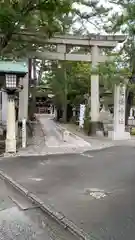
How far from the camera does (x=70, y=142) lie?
1764 centimetres

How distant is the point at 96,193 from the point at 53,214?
1765mm

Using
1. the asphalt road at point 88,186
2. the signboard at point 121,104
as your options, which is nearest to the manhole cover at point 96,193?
the asphalt road at point 88,186

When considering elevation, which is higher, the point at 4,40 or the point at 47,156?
the point at 4,40

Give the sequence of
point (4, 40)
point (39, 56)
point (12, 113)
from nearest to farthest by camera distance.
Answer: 1. point (12, 113)
2. point (4, 40)
3. point (39, 56)

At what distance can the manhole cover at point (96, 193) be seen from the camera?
7.45 meters

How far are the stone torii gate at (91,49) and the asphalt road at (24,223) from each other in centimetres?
1450

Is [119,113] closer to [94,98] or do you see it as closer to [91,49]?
[94,98]

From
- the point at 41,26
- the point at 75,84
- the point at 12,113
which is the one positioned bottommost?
the point at 12,113

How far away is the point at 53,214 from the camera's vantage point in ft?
20.4

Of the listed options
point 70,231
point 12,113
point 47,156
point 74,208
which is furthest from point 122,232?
point 12,113

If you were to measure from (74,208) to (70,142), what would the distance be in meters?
11.1

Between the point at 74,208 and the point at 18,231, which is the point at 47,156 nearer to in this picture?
the point at 74,208

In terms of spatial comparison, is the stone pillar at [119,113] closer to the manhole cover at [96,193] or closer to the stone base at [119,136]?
the stone base at [119,136]

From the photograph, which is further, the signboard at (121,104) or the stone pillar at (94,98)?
the stone pillar at (94,98)
